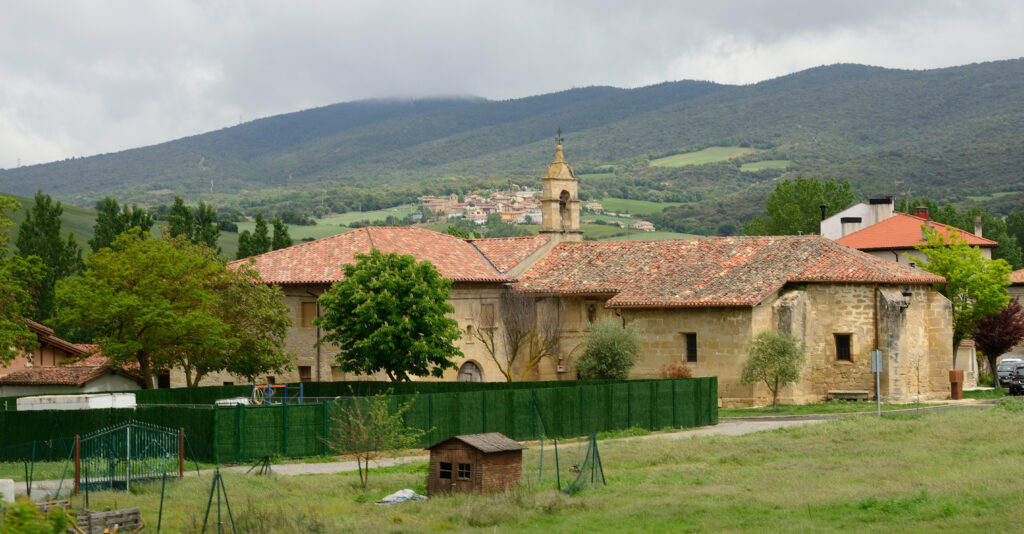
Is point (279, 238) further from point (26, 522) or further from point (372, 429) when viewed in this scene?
Result: point (26, 522)

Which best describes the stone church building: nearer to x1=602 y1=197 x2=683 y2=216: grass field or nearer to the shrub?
the shrub

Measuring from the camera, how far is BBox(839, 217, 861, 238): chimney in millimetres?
82812

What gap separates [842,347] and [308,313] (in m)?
22.8

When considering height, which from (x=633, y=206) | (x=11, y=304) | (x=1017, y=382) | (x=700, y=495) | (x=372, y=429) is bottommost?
(x=700, y=495)

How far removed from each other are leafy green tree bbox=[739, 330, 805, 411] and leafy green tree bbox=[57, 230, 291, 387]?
18.8 m

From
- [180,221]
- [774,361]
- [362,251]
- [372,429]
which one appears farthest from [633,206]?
[372,429]

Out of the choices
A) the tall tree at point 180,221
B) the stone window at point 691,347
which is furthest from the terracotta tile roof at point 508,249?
the tall tree at point 180,221

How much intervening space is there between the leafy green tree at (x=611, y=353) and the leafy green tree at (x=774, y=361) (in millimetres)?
4628

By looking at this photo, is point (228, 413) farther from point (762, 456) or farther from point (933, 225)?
point (933, 225)

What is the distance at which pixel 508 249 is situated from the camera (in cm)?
6284

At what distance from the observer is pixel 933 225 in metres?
74.9

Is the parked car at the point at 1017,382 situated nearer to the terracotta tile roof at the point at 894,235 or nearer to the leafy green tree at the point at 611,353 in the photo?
the leafy green tree at the point at 611,353

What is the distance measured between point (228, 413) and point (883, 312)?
2813 cm

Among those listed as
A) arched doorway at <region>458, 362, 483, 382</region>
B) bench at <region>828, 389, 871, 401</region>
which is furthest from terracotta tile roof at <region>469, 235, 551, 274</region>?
bench at <region>828, 389, 871, 401</region>
